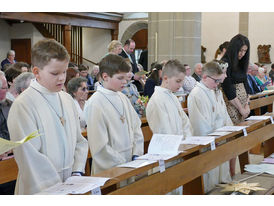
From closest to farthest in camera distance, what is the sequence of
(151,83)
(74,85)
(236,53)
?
(74,85)
(236,53)
(151,83)

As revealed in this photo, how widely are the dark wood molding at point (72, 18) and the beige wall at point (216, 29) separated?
3853mm

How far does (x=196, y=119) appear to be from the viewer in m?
4.59

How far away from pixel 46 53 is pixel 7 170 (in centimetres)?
118

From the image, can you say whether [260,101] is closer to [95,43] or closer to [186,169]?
[186,169]

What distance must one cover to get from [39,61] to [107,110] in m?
0.88

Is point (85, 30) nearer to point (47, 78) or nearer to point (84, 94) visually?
point (84, 94)

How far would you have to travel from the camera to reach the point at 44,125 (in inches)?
104

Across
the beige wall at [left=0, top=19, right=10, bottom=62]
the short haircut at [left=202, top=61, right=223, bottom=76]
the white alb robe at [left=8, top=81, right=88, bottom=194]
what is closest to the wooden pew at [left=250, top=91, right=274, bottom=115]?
the short haircut at [left=202, top=61, right=223, bottom=76]

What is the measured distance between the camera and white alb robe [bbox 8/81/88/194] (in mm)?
2545

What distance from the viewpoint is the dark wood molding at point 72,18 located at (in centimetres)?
1359

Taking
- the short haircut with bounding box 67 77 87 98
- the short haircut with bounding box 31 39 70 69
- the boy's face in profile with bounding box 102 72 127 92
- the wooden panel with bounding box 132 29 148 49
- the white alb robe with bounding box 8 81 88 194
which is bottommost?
the white alb robe with bounding box 8 81 88 194

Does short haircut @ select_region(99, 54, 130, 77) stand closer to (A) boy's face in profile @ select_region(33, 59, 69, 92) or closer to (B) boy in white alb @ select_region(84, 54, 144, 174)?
(B) boy in white alb @ select_region(84, 54, 144, 174)

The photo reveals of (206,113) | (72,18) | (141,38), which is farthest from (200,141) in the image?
(141,38)

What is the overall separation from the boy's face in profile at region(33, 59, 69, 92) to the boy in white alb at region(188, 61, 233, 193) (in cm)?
228
